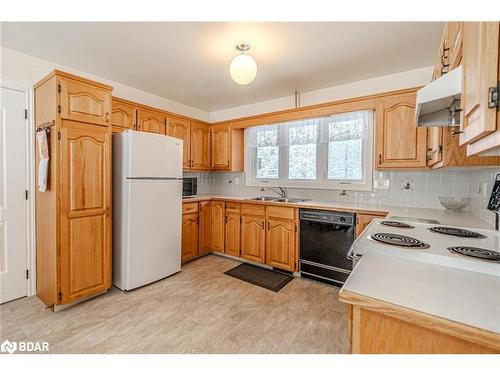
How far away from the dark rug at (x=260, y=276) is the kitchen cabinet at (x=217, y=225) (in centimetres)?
49

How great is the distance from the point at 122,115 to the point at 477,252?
3348 millimetres

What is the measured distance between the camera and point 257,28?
189 centimetres

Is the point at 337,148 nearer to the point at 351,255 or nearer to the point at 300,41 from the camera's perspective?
the point at 300,41

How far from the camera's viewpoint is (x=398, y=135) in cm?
241

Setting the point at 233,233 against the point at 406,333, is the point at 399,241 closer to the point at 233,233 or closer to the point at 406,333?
the point at 406,333

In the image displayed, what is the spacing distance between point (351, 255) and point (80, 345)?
1937 millimetres

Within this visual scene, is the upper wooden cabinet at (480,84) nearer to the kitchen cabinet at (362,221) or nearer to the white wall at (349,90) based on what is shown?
the kitchen cabinet at (362,221)

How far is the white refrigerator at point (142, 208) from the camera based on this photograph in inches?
95.6

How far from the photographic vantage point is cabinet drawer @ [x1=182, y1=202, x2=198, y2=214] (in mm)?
3170

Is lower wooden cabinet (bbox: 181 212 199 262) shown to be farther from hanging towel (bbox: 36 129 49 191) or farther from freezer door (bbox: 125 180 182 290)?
hanging towel (bbox: 36 129 49 191)

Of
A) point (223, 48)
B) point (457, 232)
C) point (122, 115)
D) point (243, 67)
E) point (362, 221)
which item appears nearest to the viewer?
point (457, 232)

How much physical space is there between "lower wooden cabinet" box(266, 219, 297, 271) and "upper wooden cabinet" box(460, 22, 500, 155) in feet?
7.14

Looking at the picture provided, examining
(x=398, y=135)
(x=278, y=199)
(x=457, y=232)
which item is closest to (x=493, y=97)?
(x=457, y=232)
